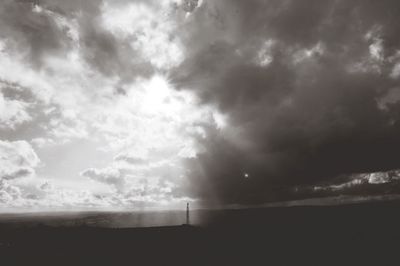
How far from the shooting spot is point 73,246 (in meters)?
28.5

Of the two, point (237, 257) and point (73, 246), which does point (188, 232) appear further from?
point (73, 246)

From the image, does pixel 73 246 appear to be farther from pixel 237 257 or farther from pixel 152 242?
pixel 237 257

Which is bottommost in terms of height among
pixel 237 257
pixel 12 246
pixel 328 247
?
pixel 328 247

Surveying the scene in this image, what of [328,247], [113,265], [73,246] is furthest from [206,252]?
[328,247]

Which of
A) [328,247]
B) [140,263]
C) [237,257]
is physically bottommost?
[328,247]

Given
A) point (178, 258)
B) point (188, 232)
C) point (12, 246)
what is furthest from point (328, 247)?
point (12, 246)

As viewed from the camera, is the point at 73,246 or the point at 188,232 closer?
the point at 73,246

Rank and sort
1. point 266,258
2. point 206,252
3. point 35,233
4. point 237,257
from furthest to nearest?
point 266,258 < point 237,257 < point 35,233 < point 206,252

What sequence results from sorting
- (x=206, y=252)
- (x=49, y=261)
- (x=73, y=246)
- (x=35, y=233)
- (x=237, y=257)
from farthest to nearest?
(x=237, y=257)
(x=35, y=233)
(x=206, y=252)
(x=73, y=246)
(x=49, y=261)

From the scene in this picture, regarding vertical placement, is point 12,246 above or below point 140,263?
above

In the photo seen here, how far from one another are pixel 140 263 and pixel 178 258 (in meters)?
4.46

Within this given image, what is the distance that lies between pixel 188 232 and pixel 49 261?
18226 millimetres

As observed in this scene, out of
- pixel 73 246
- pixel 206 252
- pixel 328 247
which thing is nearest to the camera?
pixel 73 246

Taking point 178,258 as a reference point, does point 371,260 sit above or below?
below
